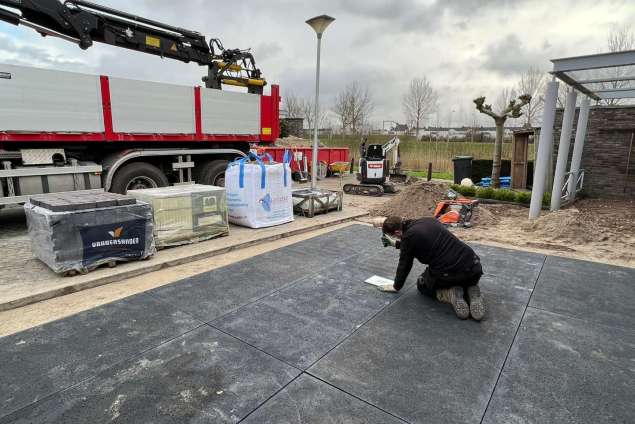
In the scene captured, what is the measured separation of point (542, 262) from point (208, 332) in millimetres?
4818

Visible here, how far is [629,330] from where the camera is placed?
341 cm

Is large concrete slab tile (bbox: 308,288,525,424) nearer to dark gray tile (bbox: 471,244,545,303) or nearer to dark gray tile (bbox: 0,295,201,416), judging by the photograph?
dark gray tile (bbox: 471,244,545,303)

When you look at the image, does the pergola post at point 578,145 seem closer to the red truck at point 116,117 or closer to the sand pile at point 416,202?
the sand pile at point 416,202

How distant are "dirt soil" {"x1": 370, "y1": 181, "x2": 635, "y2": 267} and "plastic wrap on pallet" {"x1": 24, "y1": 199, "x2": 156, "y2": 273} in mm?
5519

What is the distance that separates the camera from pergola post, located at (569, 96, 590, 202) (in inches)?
388

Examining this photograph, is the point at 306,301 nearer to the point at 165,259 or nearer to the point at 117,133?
the point at 165,259

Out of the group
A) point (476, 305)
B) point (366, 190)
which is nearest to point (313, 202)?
point (366, 190)

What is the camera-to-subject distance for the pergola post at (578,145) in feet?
32.3

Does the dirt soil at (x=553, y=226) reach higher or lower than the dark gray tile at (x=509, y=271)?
higher

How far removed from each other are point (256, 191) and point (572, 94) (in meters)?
7.69

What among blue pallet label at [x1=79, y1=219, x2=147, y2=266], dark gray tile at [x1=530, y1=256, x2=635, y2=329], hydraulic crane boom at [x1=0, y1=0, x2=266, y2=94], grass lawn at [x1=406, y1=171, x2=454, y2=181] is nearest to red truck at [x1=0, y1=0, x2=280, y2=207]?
hydraulic crane boom at [x1=0, y1=0, x2=266, y2=94]

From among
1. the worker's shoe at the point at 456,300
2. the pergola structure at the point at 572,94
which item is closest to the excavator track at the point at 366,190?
the pergola structure at the point at 572,94

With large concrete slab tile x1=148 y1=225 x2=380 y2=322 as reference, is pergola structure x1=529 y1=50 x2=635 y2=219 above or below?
above

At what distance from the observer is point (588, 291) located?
431 centimetres
